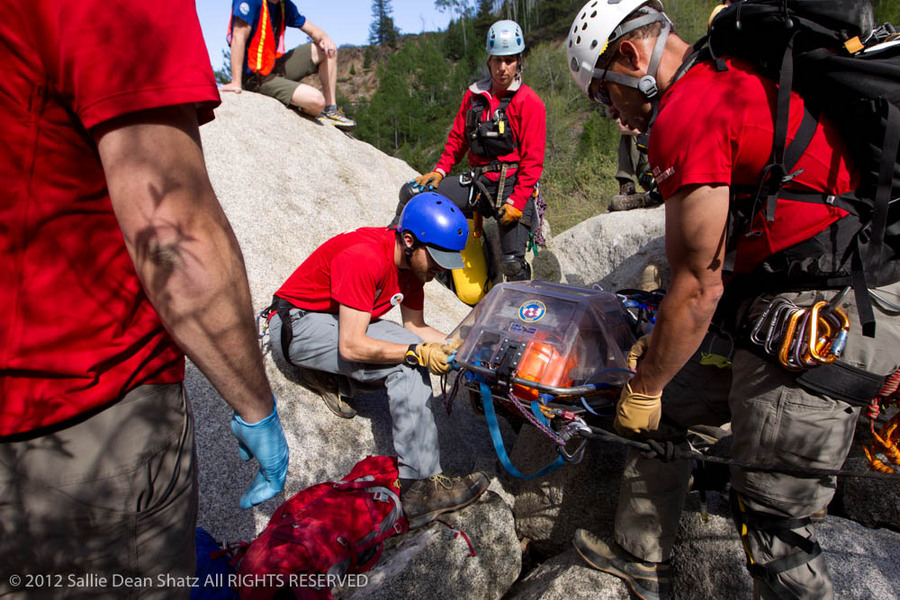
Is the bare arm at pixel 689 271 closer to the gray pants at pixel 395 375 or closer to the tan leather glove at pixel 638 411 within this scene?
the tan leather glove at pixel 638 411

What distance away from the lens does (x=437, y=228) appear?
3686mm

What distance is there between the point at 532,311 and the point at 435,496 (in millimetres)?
1385

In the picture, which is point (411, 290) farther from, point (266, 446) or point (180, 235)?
point (180, 235)

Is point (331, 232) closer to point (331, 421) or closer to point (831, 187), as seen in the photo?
point (331, 421)

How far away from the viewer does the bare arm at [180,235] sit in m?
1.07

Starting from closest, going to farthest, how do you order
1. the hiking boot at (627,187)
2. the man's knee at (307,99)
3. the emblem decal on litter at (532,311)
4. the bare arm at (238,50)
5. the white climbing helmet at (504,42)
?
the emblem decal on litter at (532,311) → the white climbing helmet at (504,42) → the bare arm at (238,50) → the man's knee at (307,99) → the hiking boot at (627,187)

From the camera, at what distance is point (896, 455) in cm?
214

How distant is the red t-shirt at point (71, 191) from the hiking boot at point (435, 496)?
8.03 ft

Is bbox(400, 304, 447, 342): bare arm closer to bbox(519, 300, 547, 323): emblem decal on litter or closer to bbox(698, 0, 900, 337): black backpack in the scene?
bbox(519, 300, 547, 323): emblem decal on litter

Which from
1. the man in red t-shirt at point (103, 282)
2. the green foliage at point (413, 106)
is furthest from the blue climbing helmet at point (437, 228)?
the green foliage at point (413, 106)

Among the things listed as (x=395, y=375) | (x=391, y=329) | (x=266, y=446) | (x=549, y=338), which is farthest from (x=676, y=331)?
(x=391, y=329)

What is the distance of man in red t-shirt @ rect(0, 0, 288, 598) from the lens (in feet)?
3.39

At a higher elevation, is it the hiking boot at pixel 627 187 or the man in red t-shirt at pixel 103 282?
the man in red t-shirt at pixel 103 282

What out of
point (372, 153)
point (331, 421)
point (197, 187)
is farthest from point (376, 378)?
point (372, 153)
